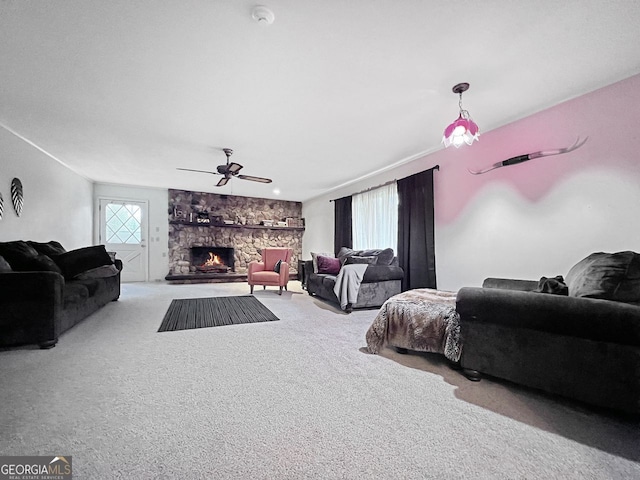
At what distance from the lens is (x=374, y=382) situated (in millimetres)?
1808

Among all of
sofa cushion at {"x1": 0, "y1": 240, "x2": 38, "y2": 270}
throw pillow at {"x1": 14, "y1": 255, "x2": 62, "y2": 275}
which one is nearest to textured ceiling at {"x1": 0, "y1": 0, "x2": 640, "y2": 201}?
sofa cushion at {"x1": 0, "y1": 240, "x2": 38, "y2": 270}

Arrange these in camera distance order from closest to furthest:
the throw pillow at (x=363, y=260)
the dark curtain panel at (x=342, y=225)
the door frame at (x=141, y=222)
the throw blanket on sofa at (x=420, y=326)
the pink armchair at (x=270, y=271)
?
the throw blanket on sofa at (x=420, y=326)
the throw pillow at (x=363, y=260)
the pink armchair at (x=270, y=271)
the dark curtain panel at (x=342, y=225)
the door frame at (x=141, y=222)

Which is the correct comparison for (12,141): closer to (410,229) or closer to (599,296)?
(410,229)

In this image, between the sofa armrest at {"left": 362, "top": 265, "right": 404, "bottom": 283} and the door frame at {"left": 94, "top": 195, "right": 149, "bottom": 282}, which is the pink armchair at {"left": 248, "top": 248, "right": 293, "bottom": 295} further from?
the door frame at {"left": 94, "top": 195, "right": 149, "bottom": 282}

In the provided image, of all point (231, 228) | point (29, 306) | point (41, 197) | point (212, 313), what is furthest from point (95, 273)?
point (231, 228)

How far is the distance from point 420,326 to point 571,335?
36.4 inches

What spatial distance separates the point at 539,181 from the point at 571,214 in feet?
1.52

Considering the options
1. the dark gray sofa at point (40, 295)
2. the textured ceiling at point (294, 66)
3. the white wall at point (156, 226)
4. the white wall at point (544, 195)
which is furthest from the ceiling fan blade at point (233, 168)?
the white wall at point (156, 226)

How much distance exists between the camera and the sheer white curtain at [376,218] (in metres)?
4.86

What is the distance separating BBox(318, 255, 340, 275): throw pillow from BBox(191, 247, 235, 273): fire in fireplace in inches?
144

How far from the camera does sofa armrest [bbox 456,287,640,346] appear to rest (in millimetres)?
1366

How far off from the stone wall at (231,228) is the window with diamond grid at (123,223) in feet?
2.49

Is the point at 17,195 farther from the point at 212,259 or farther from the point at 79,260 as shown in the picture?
the point at 212,259

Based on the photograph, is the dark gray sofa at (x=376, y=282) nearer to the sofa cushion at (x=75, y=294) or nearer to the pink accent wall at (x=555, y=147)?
the pink accent wall at (x=555, y=147)
